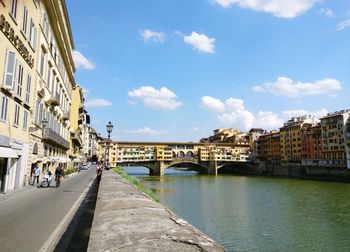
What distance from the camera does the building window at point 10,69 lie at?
1838 centimetres

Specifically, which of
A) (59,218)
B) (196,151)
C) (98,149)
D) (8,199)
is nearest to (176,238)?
(59,218)

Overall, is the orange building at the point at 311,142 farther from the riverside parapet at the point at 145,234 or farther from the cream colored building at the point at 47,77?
the riverside parapet at the point at 145,234

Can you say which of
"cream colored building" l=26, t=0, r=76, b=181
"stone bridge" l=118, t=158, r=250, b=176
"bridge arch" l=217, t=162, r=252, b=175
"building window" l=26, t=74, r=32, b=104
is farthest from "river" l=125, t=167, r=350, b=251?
"bridge arch" l=217, t=162, r=252, b=175

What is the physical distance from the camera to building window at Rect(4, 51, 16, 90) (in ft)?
60.3

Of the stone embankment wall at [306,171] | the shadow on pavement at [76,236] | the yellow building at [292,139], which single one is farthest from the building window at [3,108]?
the yellow building at [292,139]

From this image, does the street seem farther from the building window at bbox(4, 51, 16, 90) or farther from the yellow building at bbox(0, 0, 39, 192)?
the building window at bbox(4, 51, 16, 90)

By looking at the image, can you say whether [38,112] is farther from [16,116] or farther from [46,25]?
[46,25]

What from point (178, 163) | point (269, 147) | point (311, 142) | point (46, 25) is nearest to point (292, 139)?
point (311, 142)

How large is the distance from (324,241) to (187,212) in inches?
513

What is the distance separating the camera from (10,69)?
18797mm

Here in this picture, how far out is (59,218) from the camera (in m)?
11.7

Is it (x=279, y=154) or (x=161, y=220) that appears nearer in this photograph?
(x=161, y=220)

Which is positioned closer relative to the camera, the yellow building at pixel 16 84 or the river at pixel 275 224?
the yellow building at pixel 16 84

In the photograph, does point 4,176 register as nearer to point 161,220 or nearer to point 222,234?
point 222,234
